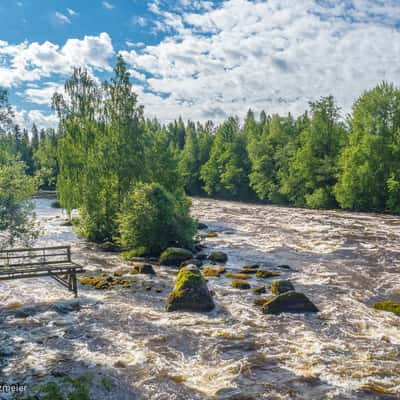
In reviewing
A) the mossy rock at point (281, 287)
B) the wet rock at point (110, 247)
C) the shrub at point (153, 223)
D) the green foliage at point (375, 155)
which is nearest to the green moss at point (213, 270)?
the mossy rock at point (281, 287)

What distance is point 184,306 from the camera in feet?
61.0

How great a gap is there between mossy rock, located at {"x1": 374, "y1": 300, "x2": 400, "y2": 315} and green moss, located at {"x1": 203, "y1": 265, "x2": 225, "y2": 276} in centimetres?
978

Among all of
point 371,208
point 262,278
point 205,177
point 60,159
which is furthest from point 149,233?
point 205,177

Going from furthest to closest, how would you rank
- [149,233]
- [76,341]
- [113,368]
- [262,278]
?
[149,233] → [262,278] → [76,341] → [113,368]

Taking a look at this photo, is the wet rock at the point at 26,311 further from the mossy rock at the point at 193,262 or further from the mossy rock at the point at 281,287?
the mossy rock at the point at 281,287

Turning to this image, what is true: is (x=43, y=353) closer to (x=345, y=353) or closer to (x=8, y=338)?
(x=8, y=338)

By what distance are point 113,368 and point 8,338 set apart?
512 cm

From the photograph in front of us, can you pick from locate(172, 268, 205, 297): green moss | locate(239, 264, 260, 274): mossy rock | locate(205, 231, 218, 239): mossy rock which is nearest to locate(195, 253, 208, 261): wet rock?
locate(239, 264, 260, 274): mossy rock

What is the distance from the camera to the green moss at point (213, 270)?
25.1 metres

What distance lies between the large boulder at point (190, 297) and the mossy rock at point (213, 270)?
5870 millimetres

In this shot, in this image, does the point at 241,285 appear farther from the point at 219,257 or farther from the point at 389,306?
the point at 389,306

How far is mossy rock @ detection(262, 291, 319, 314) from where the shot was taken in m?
18.0

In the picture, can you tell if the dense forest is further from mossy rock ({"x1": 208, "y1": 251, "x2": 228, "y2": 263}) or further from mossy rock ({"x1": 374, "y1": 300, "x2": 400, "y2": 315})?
mossy rock ({"x1": 374, "y1": 300, "x2": 400, "y2": 315})

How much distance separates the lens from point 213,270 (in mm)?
25625
